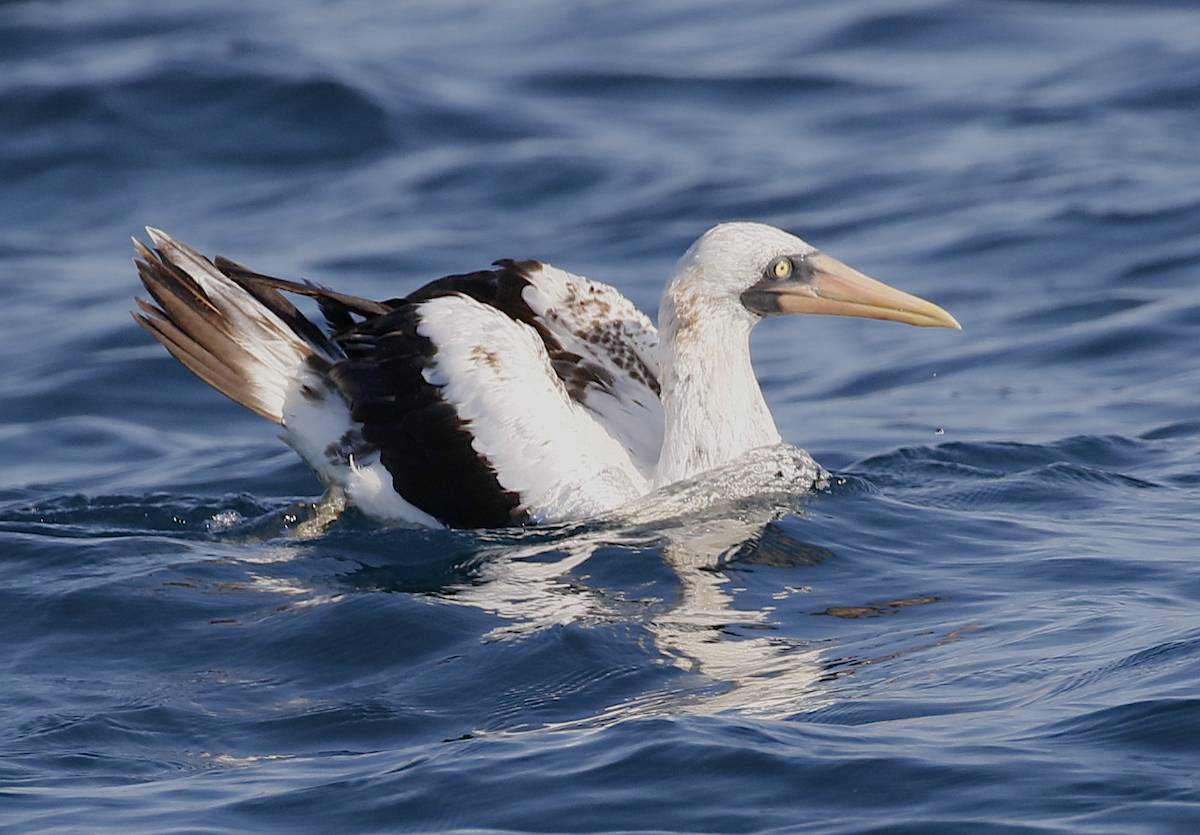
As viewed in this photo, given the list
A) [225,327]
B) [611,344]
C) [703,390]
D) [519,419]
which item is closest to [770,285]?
[703,390]

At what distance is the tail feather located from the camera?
8234 mm

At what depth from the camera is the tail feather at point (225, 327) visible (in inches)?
324

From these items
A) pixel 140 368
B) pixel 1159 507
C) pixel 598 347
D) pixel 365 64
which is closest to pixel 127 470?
pixel 140 368

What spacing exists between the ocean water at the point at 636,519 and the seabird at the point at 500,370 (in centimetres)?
23

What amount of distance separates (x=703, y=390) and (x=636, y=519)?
2.30 ft

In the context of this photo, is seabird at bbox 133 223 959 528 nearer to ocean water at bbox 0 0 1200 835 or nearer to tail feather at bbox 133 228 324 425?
tail feather at bbox 133 228 324 425

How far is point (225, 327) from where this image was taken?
8.26 metres

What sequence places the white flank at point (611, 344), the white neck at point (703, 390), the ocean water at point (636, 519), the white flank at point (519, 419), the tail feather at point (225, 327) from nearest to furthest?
1. the ocean water at point (636, 519)
2. the white flank at point (519, 419)
3. the white neck at point (703, 390)
4. the tail feather at point (225, 327)
5. the white flank at point (611, 344)

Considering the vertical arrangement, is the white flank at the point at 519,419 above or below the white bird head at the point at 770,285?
below

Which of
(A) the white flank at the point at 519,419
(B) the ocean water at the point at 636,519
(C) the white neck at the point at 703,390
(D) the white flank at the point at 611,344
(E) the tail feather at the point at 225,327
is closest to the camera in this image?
(B) the ocean water at the point at 636,519

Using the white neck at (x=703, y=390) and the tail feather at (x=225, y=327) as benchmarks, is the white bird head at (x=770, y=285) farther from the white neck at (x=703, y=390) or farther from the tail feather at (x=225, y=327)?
the tail feather at (x=225, y=327)

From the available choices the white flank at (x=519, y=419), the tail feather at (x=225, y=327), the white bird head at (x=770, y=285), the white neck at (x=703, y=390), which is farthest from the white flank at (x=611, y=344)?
the tail feather at (x=225, y=327)

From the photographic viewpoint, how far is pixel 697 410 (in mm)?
8102

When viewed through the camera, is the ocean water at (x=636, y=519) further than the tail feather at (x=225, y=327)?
No
